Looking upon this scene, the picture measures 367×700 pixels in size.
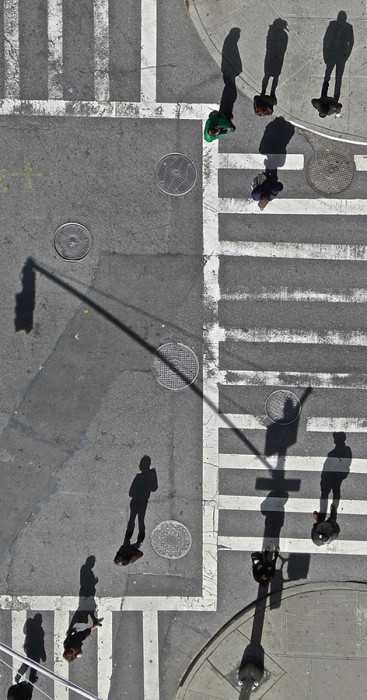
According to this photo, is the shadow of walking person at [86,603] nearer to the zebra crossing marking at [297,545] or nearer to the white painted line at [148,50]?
the zebra crossing marking at [297,545]

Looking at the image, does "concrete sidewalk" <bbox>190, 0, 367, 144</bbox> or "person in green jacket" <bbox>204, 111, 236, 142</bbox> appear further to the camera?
"concrete sidewalk" <bbox>190, 0, 367, 144</bbox>

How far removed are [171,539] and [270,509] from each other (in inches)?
81.0

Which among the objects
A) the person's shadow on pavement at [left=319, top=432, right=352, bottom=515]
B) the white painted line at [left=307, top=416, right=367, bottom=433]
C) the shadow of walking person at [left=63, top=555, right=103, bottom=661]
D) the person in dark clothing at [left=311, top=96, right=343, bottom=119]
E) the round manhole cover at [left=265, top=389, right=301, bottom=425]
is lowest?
the shadow of walking person at [left=63, top=555, right=103, bottom=661]

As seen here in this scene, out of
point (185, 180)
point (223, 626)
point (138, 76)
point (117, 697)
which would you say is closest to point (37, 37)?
point (138, 76)

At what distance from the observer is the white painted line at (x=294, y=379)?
10922mm


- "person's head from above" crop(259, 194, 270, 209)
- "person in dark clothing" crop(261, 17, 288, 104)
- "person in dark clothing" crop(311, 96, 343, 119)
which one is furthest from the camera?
"person in dark clothing" crop(261, 17, 288, 104)

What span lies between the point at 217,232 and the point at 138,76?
11.0 ft

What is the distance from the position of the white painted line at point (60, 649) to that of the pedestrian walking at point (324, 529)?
5181mm

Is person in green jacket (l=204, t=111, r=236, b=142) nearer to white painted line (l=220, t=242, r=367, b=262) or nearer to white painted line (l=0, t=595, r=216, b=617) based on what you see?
white painted line (l=220, t=242, r=367, b=262)

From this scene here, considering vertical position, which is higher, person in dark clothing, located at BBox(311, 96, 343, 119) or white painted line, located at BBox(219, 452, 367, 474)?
person in dark clothing, located at BBox(311, 96, 343, 119)

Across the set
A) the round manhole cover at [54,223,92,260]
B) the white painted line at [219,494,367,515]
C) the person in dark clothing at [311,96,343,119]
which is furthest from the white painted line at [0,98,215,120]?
the white painted line at [219,494,367,515]

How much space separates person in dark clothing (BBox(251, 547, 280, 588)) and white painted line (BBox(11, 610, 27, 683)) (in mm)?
4706

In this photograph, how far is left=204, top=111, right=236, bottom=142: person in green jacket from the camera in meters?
10.4

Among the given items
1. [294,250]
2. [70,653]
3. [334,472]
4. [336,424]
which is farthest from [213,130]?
[70,653]
